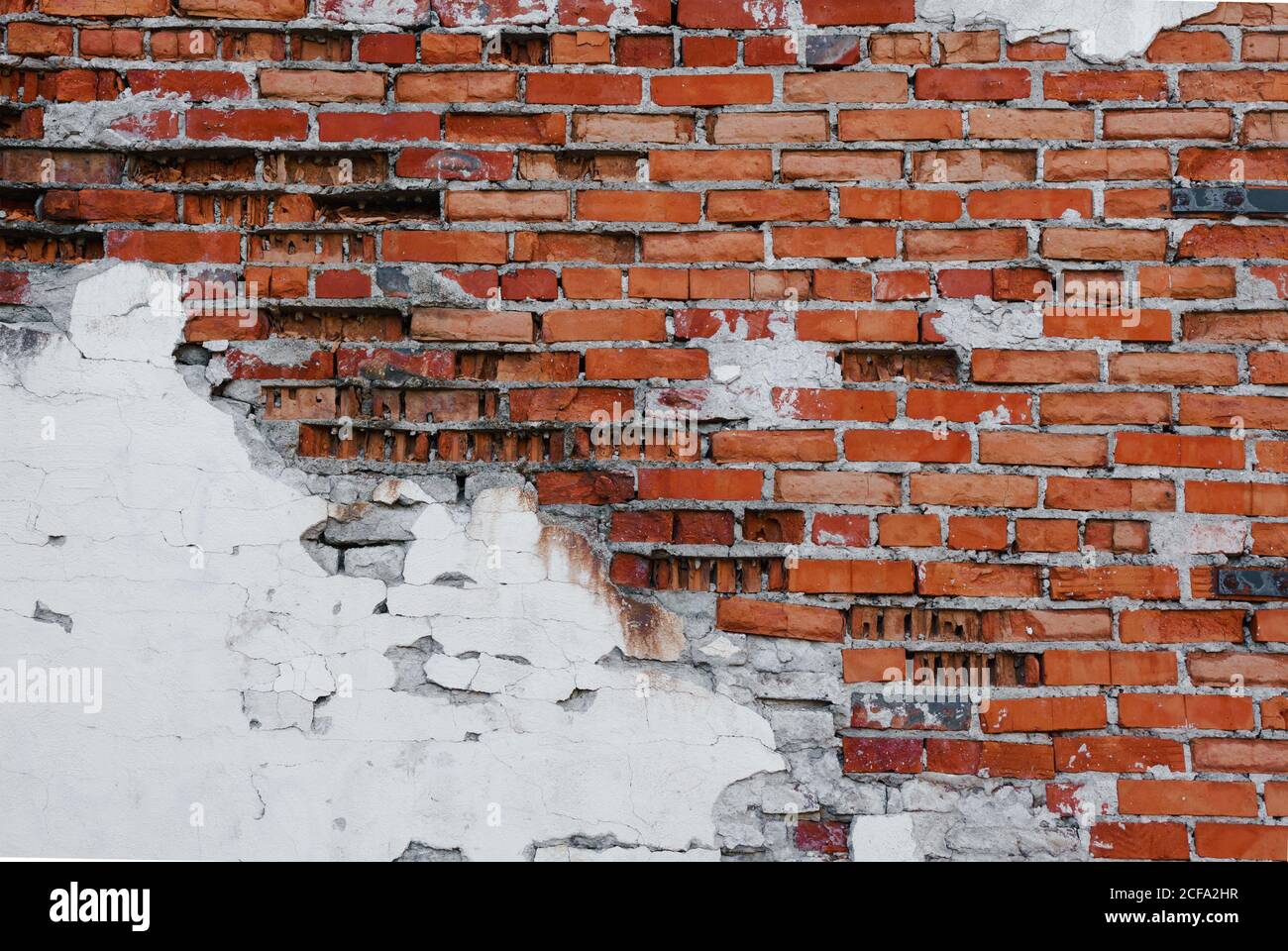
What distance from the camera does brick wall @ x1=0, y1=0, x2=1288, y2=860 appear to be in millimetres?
1771

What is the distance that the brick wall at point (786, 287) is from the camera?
1771mm

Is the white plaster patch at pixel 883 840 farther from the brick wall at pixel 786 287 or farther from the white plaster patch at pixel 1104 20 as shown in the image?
the white plaster patch at pixel 1104 20

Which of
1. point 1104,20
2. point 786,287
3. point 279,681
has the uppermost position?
point 1104,20

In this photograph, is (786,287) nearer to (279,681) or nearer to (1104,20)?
(1104,20)

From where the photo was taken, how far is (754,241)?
1817mm

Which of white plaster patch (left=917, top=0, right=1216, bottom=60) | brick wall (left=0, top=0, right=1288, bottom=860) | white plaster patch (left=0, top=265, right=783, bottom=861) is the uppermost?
white plaster patch (left=917, top=0, right=1216, bottom=60)

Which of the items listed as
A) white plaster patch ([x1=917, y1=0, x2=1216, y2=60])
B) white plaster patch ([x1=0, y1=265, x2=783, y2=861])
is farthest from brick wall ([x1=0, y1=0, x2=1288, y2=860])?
white plaster patch ([x1=0, y1=265, x2=783, y2=861])

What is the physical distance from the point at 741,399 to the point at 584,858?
91 cm

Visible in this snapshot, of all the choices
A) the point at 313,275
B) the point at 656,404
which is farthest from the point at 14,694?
the point at 656,404

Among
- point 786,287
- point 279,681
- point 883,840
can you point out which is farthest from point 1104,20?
point 279,681

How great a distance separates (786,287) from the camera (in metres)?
1.81

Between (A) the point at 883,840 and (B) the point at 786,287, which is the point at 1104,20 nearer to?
(B) the point at 786,287

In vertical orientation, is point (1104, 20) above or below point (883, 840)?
above

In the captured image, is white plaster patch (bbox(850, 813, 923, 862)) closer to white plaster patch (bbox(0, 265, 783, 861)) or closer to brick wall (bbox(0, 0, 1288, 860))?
brick wall (bbox(0, 0, 1288, 860))
